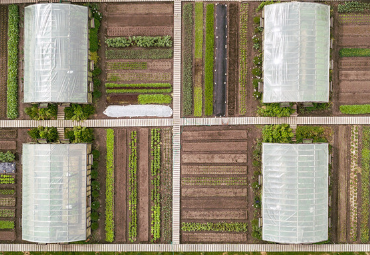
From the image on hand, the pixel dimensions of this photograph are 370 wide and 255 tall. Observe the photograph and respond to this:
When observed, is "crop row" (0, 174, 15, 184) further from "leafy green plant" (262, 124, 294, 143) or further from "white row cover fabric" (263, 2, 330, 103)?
"white row cover fabric" (263, 2, 330, 103)

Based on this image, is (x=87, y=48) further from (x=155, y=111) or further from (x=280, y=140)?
(x=280, y=140)

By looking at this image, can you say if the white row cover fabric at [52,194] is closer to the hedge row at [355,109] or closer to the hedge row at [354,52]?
the hedge row at [355,109]

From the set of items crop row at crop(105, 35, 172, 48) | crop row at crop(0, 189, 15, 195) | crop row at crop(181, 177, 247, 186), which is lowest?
crop row at crop(0, 189, 15, 195)

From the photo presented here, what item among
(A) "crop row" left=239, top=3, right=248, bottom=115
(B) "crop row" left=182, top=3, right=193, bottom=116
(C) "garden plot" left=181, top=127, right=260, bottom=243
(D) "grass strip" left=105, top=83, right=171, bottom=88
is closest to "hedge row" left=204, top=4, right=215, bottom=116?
(B) "crop row" left=182, top=3, right=193, bottom=116

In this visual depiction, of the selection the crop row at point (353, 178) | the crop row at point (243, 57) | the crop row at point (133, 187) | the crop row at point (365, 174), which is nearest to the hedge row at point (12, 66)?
the crop row at point (133, 187)

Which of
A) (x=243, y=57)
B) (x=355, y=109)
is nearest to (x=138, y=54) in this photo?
(x=243, y=57)

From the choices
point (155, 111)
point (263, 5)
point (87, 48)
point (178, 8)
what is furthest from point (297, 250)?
point (87, 48)

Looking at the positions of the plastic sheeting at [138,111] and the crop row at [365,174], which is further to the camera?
the plastic sheeting at [138,111]
